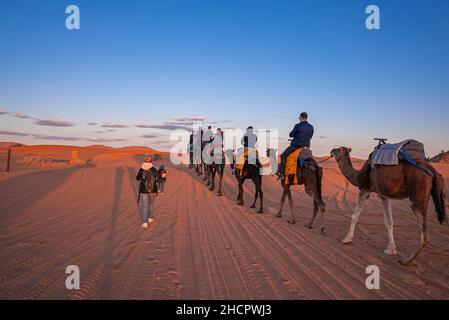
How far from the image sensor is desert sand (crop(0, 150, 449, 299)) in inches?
197

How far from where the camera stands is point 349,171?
28.5 feet

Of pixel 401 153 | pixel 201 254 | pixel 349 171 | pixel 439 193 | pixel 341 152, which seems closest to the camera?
pixel 439 193

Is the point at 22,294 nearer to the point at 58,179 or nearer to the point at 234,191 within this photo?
the point at 234,191

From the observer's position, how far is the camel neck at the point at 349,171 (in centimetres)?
858

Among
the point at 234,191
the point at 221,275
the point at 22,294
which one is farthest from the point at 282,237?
the point at 234,191

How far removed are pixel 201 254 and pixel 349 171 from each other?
181 inches

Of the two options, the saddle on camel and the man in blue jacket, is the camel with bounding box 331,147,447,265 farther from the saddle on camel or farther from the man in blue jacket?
the man in blue jacket

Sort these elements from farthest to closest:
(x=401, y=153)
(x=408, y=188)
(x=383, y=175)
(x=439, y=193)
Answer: (x=383, y=175) → (x=401, y=153) → (x=408, y=188) → (x=439, y=193)

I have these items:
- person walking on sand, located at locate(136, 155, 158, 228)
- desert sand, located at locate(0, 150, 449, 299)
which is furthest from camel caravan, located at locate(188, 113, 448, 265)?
person walking on sand, located at locate(136, 155, 158, 228)

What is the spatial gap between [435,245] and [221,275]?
6.05 m

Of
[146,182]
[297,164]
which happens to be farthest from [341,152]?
[146,182]

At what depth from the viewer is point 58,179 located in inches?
830

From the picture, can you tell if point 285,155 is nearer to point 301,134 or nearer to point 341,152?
point 301,134

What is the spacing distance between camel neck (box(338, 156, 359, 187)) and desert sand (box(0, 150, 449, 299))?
5.34 ft
